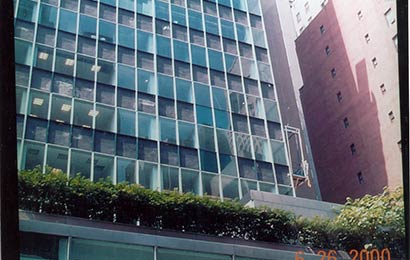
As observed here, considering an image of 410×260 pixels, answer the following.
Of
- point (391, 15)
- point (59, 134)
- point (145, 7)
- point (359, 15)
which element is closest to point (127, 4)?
point (145, 7)

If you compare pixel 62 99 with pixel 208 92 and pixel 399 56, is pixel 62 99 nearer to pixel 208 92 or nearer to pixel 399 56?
pixel 208 92

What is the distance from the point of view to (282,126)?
17.0 feet

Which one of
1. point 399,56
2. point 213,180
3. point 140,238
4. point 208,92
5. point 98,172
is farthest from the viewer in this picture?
point 208,92

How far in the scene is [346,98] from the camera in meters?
5.77

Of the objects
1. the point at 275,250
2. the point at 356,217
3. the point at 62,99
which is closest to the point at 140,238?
the point at 275,250

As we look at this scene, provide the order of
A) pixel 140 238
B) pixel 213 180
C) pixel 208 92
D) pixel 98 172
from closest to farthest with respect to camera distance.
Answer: pixel 140 238, pixel 98 172, pixel 213 180, pixel 208 92

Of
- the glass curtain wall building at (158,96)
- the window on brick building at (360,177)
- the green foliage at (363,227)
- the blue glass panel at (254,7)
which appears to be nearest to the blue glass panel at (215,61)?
the glass curtain wall building at (158,96)

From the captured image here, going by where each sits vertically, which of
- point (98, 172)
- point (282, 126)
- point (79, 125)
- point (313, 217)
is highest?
point (282, 126)

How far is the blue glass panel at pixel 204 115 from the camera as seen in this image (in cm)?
472

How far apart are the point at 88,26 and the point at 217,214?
2.16m

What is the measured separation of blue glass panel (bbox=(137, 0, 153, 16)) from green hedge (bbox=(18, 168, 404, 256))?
1.88 metres

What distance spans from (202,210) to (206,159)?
22.7 inches

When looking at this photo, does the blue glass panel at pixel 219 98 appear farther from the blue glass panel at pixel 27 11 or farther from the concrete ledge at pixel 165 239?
the blue glass panel at pixel 27 11

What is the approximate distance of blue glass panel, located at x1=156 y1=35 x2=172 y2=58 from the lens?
523cm
